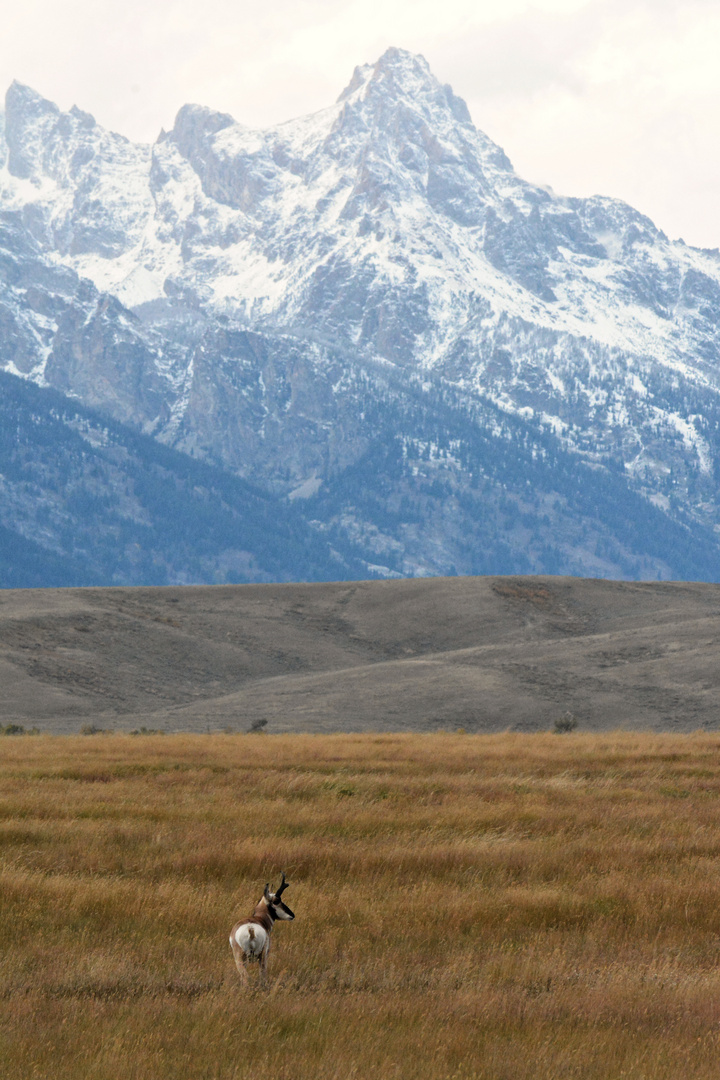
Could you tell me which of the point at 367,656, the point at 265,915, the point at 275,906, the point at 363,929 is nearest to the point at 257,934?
the point at 265,915

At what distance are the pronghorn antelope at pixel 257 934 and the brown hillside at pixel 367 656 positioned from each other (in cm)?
3170

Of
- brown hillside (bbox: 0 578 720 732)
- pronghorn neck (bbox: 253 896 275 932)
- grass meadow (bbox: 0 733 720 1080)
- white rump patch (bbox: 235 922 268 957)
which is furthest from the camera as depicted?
brown hillside (bbox: 0 578 720 732)

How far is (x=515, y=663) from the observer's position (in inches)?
2141

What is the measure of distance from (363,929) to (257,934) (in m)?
2.46

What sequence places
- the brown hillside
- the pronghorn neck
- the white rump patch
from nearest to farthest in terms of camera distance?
the white rump patch → the pronghorn neck → the brown hillside

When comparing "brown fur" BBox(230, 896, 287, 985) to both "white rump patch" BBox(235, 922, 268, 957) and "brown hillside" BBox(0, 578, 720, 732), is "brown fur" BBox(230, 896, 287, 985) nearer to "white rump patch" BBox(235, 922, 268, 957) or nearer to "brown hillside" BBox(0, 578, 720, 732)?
"white rump patch" BBox(235, 922, 268, 957)

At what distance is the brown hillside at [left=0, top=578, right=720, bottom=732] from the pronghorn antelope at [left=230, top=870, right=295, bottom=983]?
31.7 metres

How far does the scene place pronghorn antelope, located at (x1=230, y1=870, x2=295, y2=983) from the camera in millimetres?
9133

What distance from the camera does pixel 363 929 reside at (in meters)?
11.3

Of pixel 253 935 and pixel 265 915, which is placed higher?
pixel 265 915

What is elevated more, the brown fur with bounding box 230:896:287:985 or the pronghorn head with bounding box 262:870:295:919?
the pronghorn head with bounding box 262:870:295:919

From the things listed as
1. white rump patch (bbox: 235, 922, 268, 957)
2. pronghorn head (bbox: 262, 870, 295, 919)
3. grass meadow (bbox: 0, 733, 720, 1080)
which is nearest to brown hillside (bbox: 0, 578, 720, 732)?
grass meadow (bbox: 0, 733, 720, 1080)

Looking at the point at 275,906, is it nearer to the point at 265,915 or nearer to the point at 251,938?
the point at 265,915

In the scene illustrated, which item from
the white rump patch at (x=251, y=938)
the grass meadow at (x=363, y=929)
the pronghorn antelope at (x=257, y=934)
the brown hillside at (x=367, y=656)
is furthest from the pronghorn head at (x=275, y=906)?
the brown hillside at (x=367, y=656)
